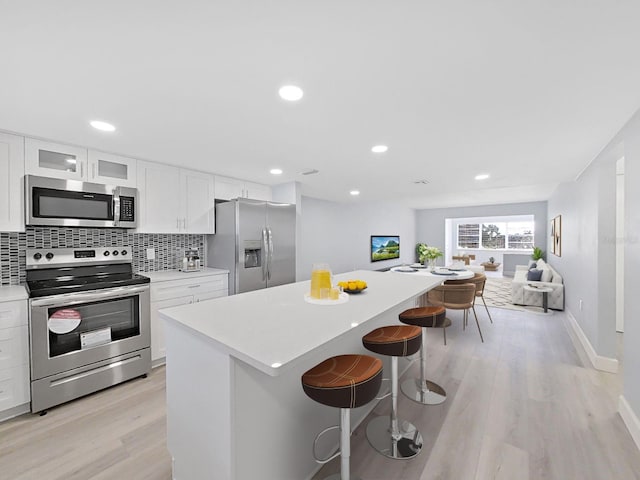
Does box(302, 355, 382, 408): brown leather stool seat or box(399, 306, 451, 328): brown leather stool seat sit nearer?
box(302, 355, 382, 408): brown leather stool seat

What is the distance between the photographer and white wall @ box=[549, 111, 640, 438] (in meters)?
1.87

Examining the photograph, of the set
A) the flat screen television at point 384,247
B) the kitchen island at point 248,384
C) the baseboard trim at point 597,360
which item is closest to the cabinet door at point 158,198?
the kitchen island at point 248,384

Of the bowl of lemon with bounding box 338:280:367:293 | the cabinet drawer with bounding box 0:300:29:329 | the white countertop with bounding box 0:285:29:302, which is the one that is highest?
the bowl of lemon with bounding box 338:280:367:293

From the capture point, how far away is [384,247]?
8141mm

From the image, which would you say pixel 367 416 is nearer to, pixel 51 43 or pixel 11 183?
pixel 51 43

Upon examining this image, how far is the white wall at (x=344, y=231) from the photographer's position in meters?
5.55

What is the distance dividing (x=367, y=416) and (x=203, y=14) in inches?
99.4

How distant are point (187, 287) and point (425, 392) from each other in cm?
258

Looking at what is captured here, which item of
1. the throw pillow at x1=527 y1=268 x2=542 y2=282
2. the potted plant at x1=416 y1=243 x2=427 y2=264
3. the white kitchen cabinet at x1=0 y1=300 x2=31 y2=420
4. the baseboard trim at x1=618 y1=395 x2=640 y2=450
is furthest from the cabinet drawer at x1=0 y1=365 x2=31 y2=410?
the throw pillow at x1=527 y1=268 x2=542 y2=282

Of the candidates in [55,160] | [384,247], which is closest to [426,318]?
[55,160]

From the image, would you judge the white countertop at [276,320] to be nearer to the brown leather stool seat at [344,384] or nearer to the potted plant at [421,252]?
the brown leather stool seat at [344,384]

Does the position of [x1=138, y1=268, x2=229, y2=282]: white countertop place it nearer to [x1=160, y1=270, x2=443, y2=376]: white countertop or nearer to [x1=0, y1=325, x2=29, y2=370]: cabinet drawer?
[x1=0, y1=325, x2=29, y2=370]: cabinet drawer

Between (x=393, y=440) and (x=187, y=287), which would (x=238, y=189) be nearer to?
(x=187, y=287)

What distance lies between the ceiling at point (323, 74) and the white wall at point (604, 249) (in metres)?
0.27
